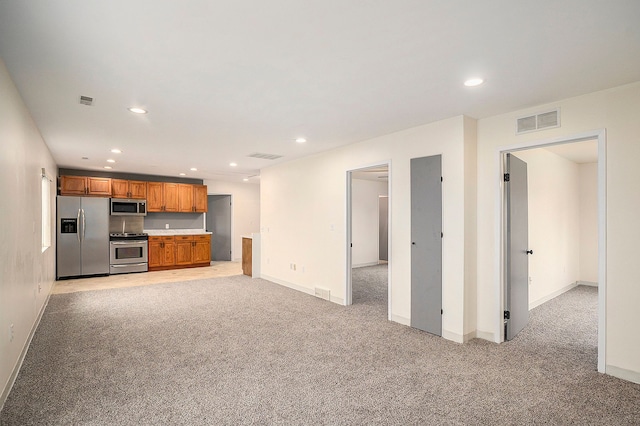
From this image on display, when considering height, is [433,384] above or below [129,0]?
below

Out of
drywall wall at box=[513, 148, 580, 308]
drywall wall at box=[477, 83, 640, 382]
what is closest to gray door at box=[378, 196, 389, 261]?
drywall wall at box=[513, 148, 580, 308]

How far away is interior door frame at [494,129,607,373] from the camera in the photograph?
2.94 m

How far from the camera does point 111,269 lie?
7.80m

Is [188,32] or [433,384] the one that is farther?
[433,384]

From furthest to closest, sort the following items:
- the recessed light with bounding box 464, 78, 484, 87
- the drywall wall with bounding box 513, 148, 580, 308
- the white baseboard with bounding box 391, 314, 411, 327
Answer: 1. the drywall wall with bounding box 513, 148, 580, 308
2. the white baseboard with bounding box 391, 314, 411, 327
3. the recessed light with bounding box 464, 78, 484, 87

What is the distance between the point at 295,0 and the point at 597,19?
172 centimetres

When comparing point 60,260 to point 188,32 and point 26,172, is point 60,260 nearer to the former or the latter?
point 26,172

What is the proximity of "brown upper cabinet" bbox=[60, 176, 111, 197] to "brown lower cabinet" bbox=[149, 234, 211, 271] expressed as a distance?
155 centimetres

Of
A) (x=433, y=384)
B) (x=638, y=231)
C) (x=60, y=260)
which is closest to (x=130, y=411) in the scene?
(x=433, y=384)

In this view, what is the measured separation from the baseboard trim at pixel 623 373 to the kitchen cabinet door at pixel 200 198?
29.0ft

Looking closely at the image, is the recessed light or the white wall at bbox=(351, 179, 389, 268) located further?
the white wall at bbox=(351, 179, 389, 268)

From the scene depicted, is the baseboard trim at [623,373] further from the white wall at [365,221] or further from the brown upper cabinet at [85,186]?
the brown upper cabinet at [85,186]

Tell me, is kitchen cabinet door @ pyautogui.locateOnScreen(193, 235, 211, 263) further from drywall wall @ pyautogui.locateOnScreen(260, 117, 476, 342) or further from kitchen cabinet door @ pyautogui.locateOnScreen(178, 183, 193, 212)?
drywall wall @ pyautogui.locateOnScreen(260, 117, 476, 342)

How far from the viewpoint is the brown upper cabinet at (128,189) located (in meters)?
8.14
